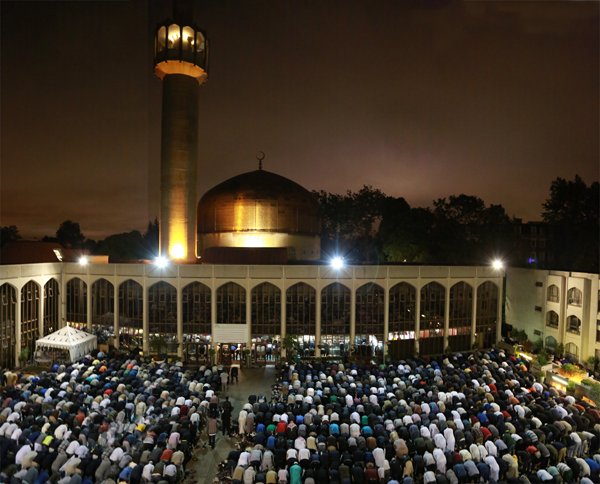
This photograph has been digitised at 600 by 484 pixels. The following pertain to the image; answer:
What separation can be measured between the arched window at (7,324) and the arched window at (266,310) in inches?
598

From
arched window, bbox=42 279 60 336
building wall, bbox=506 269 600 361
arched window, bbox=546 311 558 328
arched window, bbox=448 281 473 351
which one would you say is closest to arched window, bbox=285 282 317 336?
arched window, bbox=448 281 473 351

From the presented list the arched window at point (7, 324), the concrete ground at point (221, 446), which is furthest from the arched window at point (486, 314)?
the arched window at point (7, 324)

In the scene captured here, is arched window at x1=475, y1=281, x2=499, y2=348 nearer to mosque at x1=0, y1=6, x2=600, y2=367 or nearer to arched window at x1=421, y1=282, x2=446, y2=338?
mosque at x1=0, y1=6, x2=600, y2=367

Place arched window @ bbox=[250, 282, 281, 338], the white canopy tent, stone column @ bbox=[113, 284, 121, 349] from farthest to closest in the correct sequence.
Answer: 1. stone column @ bbox=[113, 284, 121, 349]
2. arched window @ bbox=[250, 282, 281, 338]
3. the white canopy tent

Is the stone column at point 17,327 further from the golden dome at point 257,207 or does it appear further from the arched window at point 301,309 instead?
the arched window at point 301,309

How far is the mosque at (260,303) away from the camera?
30531mm

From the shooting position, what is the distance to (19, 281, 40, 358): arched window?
2916 cm

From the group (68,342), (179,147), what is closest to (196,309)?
(68,342)

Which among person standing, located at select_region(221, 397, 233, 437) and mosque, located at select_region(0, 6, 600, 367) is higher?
mosque, located at select_region(0, 6, 600, 367)

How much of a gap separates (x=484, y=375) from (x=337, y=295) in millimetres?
11377

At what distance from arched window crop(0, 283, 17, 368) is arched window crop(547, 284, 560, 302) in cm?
3828

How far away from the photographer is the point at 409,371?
24.3 m

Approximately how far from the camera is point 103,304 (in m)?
32.3

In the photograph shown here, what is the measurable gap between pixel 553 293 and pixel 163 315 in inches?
1163
